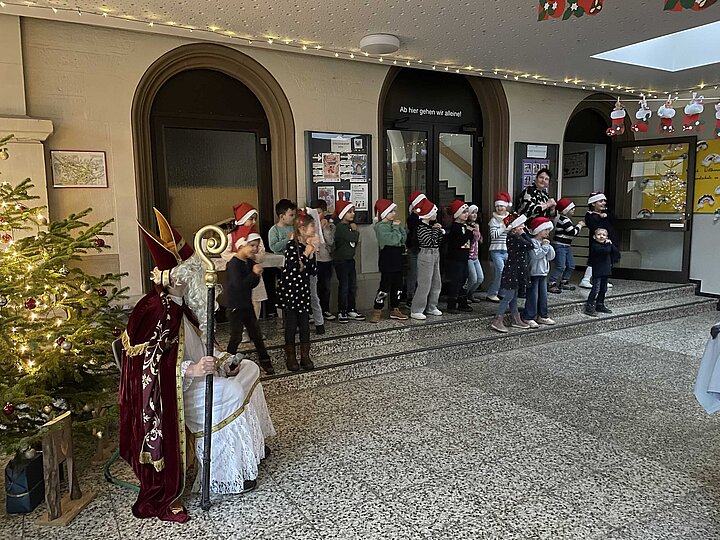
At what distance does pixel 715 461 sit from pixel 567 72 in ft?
Answer: 16.5

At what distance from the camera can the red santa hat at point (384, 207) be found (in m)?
5.56

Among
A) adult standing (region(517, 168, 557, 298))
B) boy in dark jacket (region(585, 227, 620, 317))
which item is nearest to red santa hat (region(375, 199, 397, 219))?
adult standing (region(517, 168, 557, 298))

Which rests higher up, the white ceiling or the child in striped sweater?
the white ceiling

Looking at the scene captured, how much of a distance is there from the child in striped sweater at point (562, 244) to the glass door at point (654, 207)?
1.69 meters

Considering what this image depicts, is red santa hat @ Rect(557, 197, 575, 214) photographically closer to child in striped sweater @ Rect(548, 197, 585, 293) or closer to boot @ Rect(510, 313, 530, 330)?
child in striped sweater @ Rect(548, 197, 585, 293)

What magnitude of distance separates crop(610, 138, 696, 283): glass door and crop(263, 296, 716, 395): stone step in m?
1.20

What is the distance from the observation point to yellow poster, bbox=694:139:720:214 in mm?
7520

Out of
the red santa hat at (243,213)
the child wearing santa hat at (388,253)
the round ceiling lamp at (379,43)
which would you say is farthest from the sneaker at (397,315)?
the round ceiling lamp at (379,43)

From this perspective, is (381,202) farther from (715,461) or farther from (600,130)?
(600,130)

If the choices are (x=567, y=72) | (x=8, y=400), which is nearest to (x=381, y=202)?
(x=567, y=72)

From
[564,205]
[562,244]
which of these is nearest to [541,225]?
[562,244]

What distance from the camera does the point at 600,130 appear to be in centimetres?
845

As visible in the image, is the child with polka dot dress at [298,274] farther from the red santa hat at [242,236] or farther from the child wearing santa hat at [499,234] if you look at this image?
the child wearing santa hat at [499,234]

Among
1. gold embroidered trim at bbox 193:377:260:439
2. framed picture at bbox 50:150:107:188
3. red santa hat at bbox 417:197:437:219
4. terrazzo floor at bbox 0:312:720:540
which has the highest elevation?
framed picture at bbox 50:150:107:188
